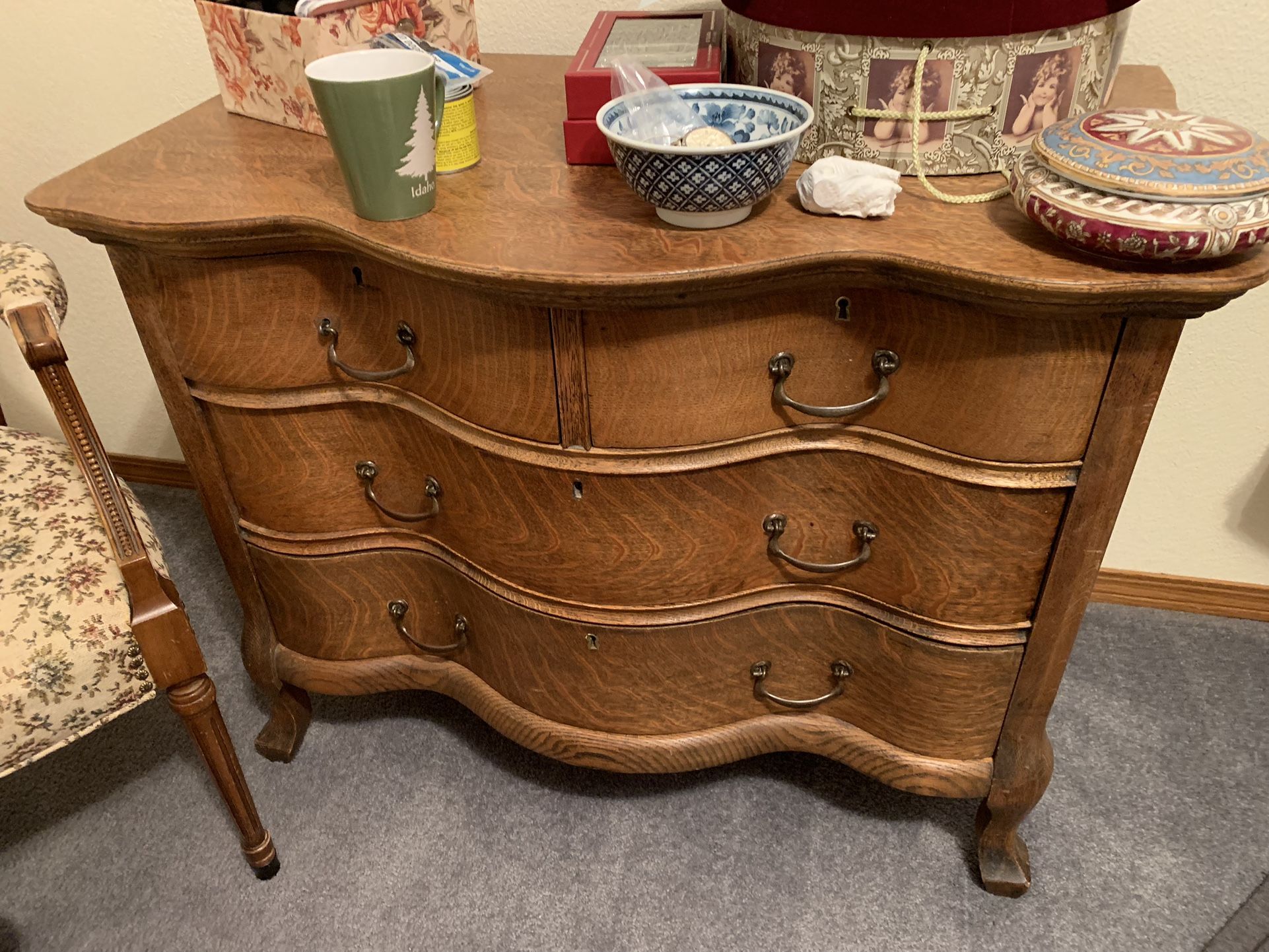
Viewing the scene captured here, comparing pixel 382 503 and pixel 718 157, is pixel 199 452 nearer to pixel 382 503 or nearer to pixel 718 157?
pixel 382 503

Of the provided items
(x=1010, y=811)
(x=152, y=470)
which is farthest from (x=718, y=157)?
(x=152, y=470)

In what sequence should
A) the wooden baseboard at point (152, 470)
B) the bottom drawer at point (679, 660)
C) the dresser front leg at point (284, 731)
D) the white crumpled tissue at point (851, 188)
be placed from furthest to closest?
the wooden baseboard at point (152, 470), the dresser front leg at point (284, 731), the bottom drawer at point (679, 660), the white crumpled tissue at point (851, 188)

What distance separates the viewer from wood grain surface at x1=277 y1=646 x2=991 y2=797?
1.05 meters

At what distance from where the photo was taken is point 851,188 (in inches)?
30.0

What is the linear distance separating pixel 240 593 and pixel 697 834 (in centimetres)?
69

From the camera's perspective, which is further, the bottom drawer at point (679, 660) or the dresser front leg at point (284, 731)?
the dresser front leg at point (284, 731)

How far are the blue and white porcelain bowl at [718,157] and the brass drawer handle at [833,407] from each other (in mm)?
134

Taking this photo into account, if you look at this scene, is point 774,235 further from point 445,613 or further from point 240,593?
point 240,593

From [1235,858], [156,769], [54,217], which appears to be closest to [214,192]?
[54,217]

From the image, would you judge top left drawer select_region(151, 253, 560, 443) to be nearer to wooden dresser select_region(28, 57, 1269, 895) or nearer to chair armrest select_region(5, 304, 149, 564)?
wooden dresser select_region(28, 57, 1269, 895)

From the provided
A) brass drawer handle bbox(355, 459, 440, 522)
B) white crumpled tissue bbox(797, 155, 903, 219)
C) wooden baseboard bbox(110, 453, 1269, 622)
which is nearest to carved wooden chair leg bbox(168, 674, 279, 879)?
brass drawer handle bbox(355, 459, 440, 522)

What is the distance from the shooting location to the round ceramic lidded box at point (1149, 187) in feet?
2.15

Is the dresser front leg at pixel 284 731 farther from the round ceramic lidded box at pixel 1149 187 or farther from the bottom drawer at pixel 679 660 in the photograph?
the round ceramic lidded box at pixel 1149 187

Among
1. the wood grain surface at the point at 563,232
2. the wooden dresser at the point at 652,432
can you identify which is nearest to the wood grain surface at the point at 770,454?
the wooden dresser at the point at 652,432
